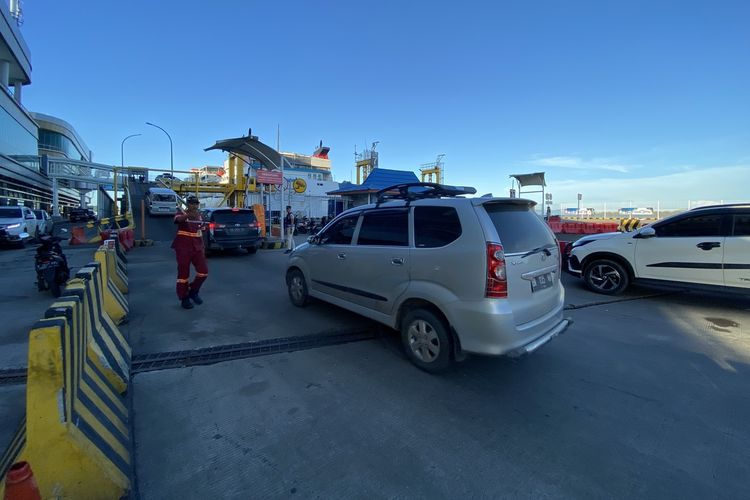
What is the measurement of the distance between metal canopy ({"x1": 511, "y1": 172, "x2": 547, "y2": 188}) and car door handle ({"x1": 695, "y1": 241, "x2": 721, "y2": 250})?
11350 mm

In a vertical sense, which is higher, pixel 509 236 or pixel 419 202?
pixel 419 202

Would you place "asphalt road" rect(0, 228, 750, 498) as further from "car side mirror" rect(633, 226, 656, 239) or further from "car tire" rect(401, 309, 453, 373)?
"car side mirror" rect(633, 226, 656, 239)

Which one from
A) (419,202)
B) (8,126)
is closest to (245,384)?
(419,202)

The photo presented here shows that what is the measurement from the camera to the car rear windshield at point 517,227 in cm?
354

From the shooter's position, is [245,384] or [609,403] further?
[245,384]

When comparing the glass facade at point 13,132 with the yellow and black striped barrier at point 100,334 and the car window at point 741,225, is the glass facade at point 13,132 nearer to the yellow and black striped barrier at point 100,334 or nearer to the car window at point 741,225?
the yellow and black striped barrier at point 100,334

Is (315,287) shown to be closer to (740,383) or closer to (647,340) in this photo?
(647,340)

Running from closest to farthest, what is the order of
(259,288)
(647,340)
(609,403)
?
(609,403) → (647,340) → (259,288)

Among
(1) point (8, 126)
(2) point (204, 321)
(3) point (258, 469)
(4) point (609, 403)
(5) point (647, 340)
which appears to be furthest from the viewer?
(1) point (8, 126)

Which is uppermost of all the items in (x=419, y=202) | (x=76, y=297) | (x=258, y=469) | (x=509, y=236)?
(x=419, y=202)

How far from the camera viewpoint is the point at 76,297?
2691 millimetres

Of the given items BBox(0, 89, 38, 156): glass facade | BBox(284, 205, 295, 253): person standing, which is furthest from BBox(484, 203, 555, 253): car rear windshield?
BBox(0, 89, 38, 156): glass facade

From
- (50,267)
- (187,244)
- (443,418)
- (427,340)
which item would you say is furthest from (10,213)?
(443,418)

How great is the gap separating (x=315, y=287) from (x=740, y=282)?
6.88 m
